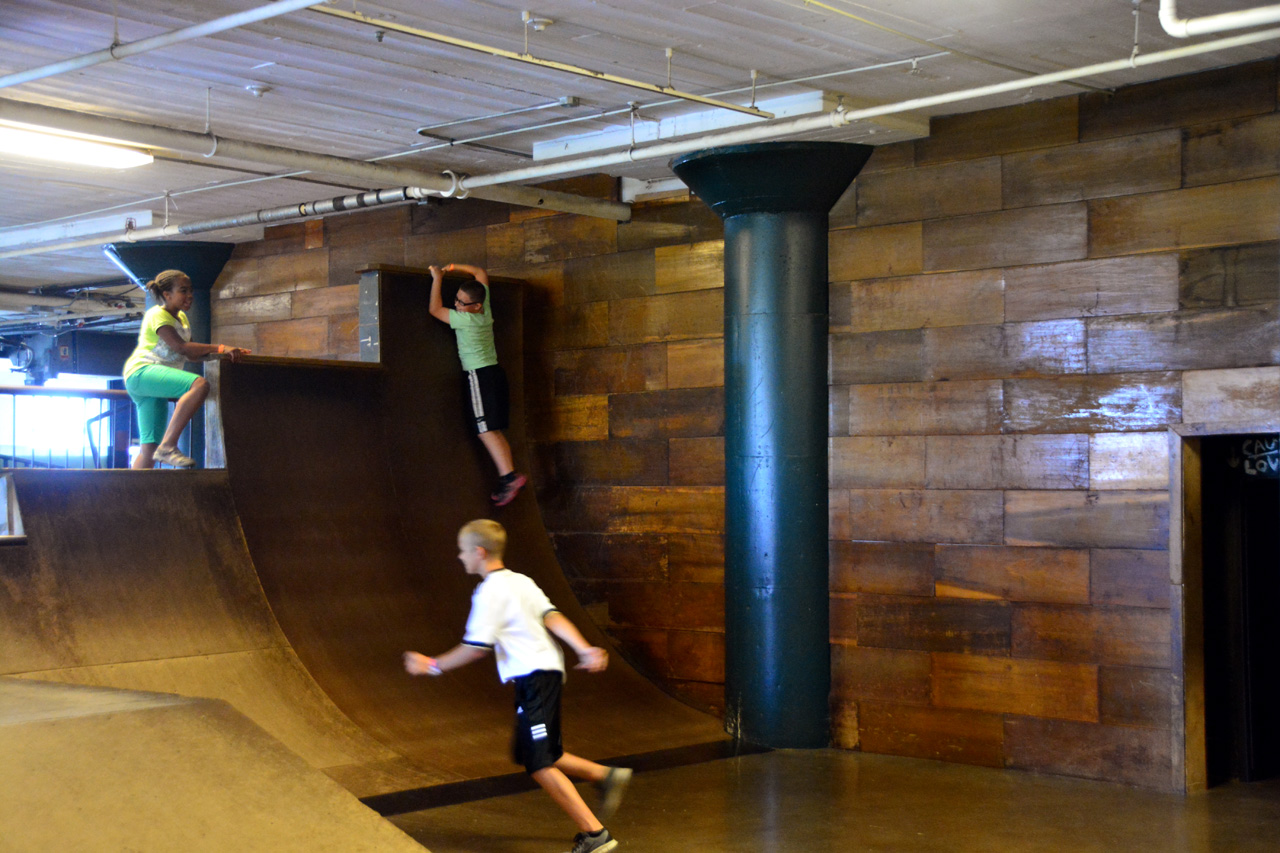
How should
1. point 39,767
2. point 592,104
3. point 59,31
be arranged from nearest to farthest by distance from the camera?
point 39,767
point 59,31
point 592,104

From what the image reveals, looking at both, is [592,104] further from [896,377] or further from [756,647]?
[756,647]

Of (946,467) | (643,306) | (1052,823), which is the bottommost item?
(1052,823)

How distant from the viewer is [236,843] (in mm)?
4430

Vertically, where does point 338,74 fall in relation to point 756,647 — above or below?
above

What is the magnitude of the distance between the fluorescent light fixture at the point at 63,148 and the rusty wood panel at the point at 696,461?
4.39 m

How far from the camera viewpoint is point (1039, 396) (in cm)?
841

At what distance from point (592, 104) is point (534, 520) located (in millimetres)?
3835

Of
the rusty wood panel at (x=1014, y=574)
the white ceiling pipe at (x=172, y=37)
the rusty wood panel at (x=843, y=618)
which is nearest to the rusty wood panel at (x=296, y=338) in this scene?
the white ceiling pipe at (x=172, y=37)

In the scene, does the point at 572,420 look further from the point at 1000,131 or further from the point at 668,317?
the point at 1000,131

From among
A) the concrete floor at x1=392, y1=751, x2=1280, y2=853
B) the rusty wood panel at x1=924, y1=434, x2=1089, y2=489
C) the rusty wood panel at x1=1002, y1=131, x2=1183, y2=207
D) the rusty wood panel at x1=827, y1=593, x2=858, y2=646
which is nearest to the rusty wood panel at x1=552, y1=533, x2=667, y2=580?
the rusty wood panel at x1=827, y1=593, x2=858, y2=646

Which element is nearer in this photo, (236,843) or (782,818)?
(236,843)

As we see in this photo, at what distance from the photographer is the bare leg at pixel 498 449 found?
10.4m

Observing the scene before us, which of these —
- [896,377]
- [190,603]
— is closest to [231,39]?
[190,603]

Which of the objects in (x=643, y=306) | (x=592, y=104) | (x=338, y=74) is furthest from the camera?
(x=643, y=306)
